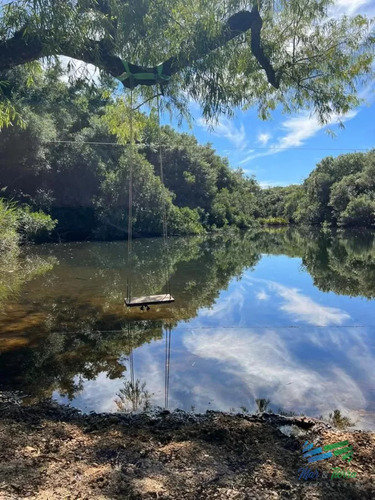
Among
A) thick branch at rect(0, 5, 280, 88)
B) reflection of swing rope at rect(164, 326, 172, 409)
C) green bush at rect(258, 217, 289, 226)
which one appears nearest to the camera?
reflection of swing rope at rect(164, 326, 172, 409)

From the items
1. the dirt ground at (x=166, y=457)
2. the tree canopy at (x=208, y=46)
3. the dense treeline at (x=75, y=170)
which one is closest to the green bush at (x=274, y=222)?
the dense treeline at (x=75, y=170)

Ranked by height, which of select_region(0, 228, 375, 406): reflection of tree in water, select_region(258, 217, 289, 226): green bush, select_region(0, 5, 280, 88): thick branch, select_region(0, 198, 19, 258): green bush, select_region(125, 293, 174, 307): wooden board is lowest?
select_region(0, 228, 375, 406): reflection of tree in water

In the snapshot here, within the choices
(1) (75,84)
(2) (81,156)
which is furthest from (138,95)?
(2) (81,156)

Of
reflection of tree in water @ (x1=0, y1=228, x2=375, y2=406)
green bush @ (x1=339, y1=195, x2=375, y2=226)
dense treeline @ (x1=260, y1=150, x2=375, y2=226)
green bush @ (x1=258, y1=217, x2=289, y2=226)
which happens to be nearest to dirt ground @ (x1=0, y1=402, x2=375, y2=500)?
reflection of tree in water @ (x1=0, y1=228, x2=375, y2=406)

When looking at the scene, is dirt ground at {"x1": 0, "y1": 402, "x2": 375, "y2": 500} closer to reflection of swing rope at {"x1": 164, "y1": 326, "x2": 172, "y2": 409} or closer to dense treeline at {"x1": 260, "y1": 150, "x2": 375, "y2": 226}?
reflection of swing rope at {"x1": 164, "y1": 326, "x2": 172, "y2": 409}

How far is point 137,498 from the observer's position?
6.40ft

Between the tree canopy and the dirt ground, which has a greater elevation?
the tree canopy

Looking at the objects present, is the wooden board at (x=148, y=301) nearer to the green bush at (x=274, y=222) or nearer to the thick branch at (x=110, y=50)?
the thick branch at (x=110, y=50)

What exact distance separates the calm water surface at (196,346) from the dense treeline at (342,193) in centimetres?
3089

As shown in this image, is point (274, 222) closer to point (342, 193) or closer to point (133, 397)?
point (342, 193)

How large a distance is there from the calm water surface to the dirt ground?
44 cm

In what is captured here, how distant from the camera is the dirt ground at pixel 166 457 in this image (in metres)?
2.02

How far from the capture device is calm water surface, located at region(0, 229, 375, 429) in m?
3.65

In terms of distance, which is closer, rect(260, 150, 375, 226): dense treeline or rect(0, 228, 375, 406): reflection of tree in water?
rect(0, 228, 375, 406): reflection of tree in water
